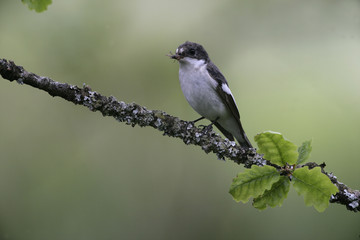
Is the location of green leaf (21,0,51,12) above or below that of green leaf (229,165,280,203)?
above

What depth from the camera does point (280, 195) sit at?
125 centimetres

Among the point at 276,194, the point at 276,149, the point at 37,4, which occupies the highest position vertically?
the point at 37,4

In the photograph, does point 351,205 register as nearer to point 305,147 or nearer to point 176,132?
point 305,147

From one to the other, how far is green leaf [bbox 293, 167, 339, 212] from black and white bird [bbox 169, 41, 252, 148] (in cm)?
276

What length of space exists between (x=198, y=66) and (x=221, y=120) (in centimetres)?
64

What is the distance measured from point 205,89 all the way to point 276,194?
2.75 metres

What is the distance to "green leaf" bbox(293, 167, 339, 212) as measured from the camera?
115 cm

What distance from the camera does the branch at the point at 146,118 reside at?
1.89 m

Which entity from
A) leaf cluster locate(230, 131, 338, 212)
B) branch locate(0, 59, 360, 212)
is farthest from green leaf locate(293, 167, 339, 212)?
branch locate(0, 59, 360, 212)

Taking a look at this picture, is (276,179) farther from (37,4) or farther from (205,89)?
(205,89)

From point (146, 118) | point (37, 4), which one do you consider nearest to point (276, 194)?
point (37, 4)

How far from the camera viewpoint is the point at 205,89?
3.96 metres

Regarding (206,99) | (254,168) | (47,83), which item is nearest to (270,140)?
(254,168)

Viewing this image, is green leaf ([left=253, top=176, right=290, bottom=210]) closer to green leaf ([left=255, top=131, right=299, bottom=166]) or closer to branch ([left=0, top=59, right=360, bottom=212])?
green leaf ([left=255, top=131, right=299, bottom=166])
